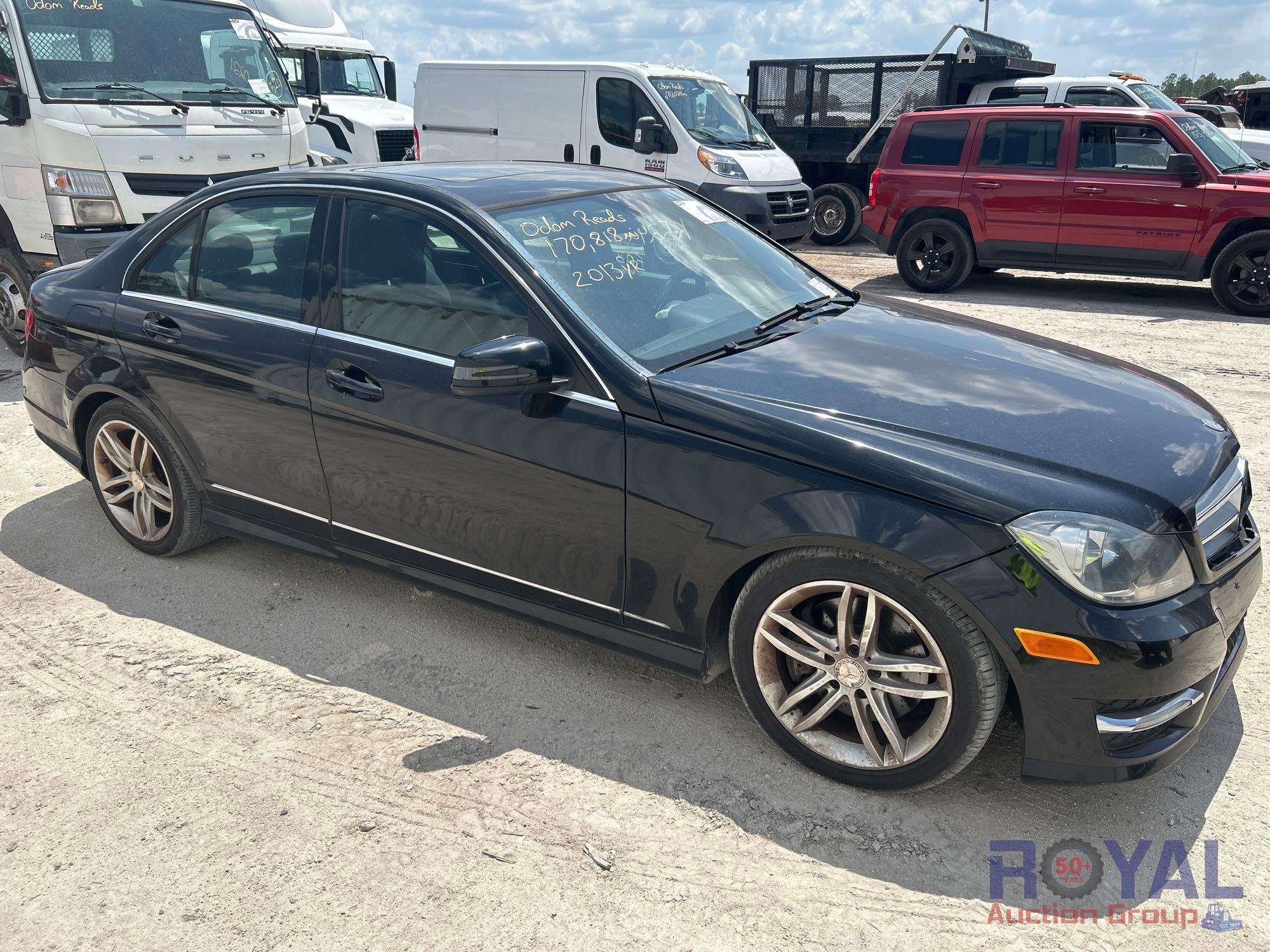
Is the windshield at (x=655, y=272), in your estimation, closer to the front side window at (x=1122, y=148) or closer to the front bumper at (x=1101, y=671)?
the front bumper at (x=1101, y=671)

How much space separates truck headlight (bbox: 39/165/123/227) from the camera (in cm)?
737

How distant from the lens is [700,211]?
432 centimetres

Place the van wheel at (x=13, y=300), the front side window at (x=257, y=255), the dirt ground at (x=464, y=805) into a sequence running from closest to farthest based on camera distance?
1. the dirt ground at (x=464, y=805)
2. the front side window at (x=257, y=255)
3. the van wheel at (x=13, y=300)

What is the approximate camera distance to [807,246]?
15.9 m

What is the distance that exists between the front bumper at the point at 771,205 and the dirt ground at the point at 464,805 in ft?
28.0

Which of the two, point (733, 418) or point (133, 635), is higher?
point (733, 418)

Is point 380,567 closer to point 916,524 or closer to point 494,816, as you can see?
point 494,816

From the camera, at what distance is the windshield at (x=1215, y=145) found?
10195 mm

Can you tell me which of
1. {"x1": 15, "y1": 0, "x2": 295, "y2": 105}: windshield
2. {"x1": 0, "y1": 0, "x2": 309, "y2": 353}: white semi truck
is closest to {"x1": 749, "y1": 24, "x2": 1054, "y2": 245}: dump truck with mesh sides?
{"x1": 15, "y1": 0, "x2": 295, "y2": 105}: windshield

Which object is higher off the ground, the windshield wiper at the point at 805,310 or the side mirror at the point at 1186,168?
the windshield wiper at the point at 805,310

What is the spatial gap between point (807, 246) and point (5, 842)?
1436cm

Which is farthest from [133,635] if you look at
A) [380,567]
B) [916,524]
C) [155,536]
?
[916,524]

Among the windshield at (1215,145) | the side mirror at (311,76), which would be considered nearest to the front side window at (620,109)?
the side mirror at (311,76)

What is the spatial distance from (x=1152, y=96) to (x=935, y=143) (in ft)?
9.36
